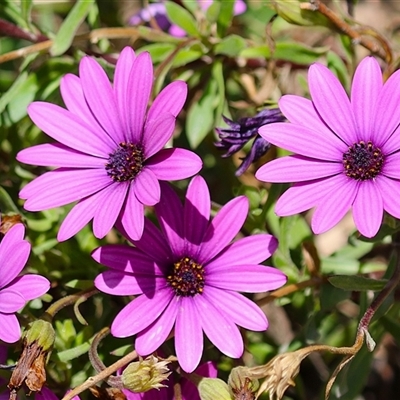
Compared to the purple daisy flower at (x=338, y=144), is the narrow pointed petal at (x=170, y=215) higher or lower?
lower

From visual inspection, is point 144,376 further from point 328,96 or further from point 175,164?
point 328,96

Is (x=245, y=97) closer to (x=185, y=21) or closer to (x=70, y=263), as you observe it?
(x=185, y=21)

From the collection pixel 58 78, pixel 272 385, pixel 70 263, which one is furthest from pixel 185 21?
pixel 272 385

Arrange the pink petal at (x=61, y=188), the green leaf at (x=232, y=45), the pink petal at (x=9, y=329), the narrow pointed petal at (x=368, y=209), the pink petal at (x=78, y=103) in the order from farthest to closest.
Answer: the green leaf at (x=232, y=45), the pink petal at (x=78, y=103), the pink petal at (x=61, y=188), the pink petal at (x=9, y=329), the narrow pointed petal at (x=368, y=209)

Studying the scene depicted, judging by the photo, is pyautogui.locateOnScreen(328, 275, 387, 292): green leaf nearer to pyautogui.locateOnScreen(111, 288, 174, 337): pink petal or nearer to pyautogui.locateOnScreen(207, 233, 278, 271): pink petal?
pyautogui.locateOnScreen(207, 233, 278, 271): pink petal

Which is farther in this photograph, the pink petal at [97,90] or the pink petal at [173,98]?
the pink petal at [97,90]

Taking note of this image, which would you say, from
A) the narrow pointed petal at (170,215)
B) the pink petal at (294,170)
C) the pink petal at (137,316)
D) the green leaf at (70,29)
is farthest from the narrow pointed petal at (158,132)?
the green leaf at (70,29)

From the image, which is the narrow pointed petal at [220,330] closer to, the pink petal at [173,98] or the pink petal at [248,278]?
the pink petal at [248,278]

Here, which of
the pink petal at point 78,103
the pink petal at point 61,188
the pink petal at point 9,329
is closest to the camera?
the pink petal at point 9,329

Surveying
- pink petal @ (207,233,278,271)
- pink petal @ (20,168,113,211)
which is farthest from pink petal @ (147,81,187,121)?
pink petal @ (207,233,278,271)
